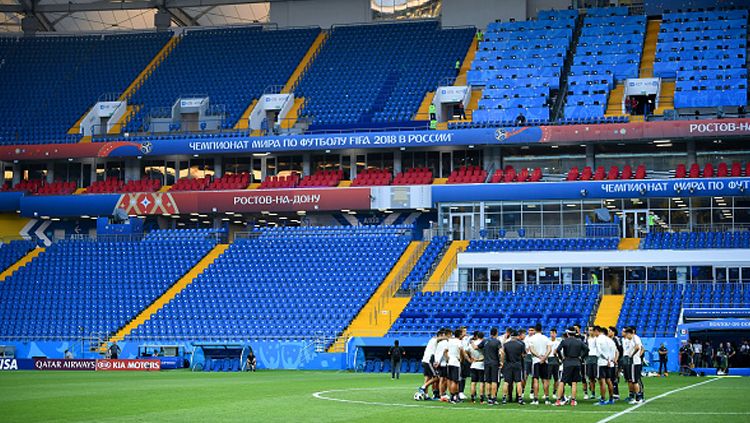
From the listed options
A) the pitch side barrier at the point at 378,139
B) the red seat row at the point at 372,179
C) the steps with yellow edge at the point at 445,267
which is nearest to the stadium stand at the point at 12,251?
the pitch side barrier at the point at 378,139

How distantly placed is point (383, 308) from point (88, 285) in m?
17.0

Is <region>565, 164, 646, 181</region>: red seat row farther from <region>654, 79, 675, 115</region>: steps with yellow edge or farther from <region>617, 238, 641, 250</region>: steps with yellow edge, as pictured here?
<region>617, 238, 641, 250</region>: steps with yellow edge

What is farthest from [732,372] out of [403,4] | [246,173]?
[403,4]

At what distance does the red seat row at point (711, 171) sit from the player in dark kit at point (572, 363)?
36.3 meters

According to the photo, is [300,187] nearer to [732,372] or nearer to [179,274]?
[179,274]

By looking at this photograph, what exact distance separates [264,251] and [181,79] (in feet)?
61.6

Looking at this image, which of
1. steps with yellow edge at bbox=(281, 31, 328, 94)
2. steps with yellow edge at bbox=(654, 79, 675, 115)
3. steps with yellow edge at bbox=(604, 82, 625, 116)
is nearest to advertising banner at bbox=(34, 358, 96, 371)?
steps with yellow edge at bbox=(281, 31, 328, 94)

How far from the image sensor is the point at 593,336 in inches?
1130

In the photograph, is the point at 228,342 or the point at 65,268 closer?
the point at 228,342

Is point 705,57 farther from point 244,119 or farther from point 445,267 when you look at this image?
point 244,119

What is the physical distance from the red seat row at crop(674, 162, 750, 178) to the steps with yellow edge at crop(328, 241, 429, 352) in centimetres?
1477

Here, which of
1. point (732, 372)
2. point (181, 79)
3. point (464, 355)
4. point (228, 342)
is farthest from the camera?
point (181, 79)

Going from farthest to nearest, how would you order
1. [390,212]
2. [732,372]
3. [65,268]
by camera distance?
[390,212] < [65,268] < [732,372]

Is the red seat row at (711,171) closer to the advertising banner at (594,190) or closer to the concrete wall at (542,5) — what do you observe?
the advertising banner at (594,190)
